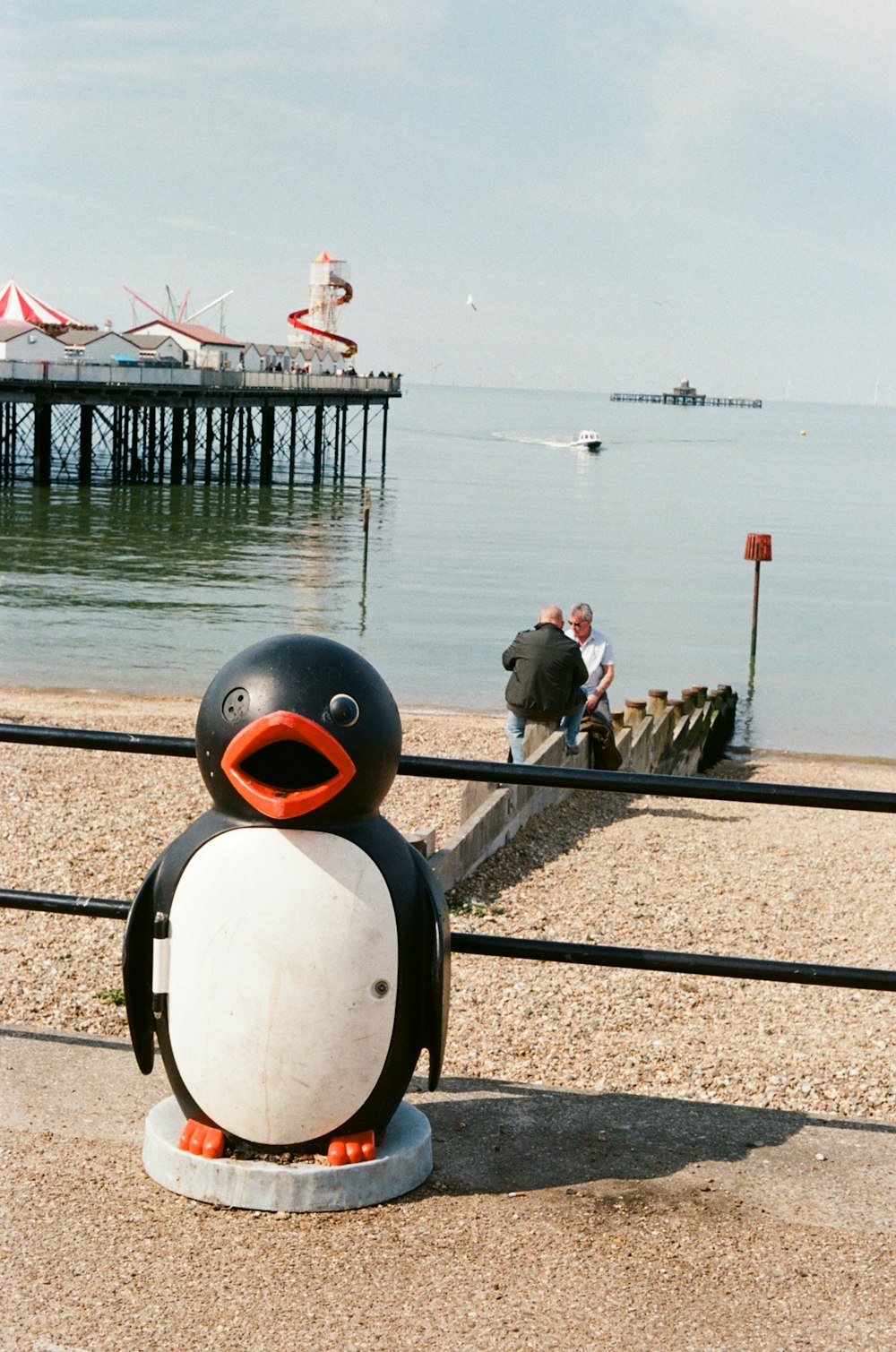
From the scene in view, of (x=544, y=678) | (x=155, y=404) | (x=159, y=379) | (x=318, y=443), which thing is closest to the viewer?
(x=544, y=678)

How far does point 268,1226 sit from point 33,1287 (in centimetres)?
50

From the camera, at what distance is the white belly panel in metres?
3.24

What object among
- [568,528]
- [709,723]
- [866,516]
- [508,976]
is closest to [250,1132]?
[508,976]

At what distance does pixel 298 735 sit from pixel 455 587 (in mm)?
38409

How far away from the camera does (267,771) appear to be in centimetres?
335

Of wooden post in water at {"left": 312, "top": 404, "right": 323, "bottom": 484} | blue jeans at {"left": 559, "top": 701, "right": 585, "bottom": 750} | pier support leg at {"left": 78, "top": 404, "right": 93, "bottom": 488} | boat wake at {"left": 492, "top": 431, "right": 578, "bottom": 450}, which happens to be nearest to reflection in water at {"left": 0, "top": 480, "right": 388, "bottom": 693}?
pier support leg at {"left": 78, "top": 404, "right": 93, "bottom": 488}

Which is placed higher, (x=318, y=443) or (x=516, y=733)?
(x=318, y=443)

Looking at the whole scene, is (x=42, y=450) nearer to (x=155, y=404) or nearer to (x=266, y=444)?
(x=155, y=404)

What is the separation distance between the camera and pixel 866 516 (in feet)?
242

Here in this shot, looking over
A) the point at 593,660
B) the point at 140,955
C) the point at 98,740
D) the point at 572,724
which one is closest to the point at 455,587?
the point at 593,660

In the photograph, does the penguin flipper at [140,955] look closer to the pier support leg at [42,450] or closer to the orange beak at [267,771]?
the orange beak at [267,771]

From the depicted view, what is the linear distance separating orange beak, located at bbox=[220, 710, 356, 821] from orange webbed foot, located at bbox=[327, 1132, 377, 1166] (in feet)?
2.37

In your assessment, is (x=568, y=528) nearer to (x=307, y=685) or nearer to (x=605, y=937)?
(x=605, y=937)

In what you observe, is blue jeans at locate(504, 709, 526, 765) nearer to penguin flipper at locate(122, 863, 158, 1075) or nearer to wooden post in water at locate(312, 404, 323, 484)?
penguin flipper at locate(122, 863, 158, 1075)
